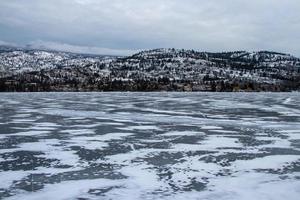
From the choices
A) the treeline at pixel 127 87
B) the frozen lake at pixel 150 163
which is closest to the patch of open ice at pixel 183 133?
the frozen lake at pixel 150 163

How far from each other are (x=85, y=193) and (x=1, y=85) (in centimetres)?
12506

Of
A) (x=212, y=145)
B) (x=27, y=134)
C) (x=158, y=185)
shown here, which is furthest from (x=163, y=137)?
(x=158, y=185)

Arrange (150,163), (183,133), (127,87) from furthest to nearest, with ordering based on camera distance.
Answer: (127,87) → (183,133) → (150,163)

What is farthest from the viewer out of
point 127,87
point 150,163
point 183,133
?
point 127,87

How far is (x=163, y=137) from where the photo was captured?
1692 cm

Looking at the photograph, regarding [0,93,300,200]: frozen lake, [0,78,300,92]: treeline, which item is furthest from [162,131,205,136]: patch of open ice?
[0,78,300,92]: treeline

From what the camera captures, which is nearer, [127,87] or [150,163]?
[150,163]

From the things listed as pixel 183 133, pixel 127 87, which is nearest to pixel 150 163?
pixel 183 133

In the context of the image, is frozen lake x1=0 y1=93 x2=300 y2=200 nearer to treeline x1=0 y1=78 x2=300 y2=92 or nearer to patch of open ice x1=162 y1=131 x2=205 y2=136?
patch of open ice x1=162 y1=131 x2=205 y2=136

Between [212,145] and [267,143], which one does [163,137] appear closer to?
[212,145]

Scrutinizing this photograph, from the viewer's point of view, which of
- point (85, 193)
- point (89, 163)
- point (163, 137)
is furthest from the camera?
point (163, 137)

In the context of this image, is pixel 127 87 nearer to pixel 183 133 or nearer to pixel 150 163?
pixel 183 133

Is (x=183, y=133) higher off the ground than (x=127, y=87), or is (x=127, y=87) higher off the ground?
(x=183, y=133)

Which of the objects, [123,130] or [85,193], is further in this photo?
[123,130]
